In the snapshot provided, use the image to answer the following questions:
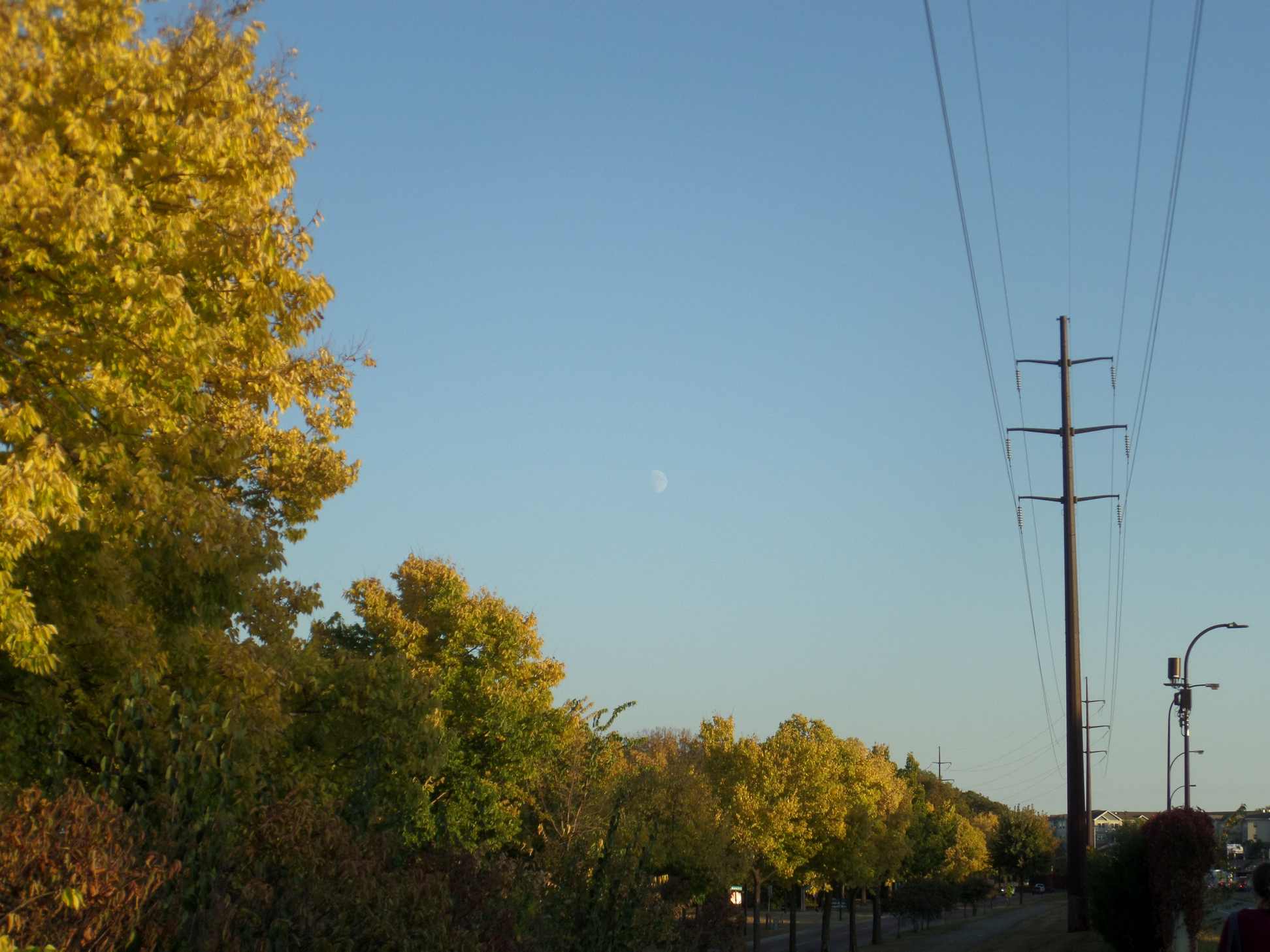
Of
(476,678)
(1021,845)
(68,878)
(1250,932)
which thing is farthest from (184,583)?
(1021,845)

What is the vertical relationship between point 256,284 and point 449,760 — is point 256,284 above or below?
above

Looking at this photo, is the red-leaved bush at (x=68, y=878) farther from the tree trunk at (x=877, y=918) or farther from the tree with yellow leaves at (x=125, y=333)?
the tree trunk at (x=877, y=918)

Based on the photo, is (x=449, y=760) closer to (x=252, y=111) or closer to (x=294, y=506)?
(x=294, y=506)

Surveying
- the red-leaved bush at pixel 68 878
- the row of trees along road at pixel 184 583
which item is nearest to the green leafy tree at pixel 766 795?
the row of trees along road at pixel 184 583

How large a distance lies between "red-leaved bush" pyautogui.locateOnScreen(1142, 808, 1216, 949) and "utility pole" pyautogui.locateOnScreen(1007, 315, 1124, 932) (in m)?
1.96

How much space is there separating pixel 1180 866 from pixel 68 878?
1816 cm

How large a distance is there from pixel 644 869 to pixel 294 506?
7980mm

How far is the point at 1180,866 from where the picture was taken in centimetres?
1989

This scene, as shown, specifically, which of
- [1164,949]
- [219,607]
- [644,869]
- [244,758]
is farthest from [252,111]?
[1164,949]

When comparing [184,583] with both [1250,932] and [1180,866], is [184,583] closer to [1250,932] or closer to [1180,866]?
[1250,932]

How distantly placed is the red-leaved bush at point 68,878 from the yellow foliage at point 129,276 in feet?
9.95

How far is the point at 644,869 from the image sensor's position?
40.4ft

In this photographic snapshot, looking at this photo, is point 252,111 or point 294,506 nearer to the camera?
point 252,111

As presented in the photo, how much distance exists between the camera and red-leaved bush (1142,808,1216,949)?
19.8 meters
